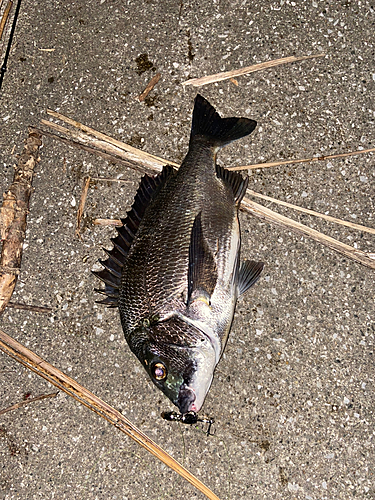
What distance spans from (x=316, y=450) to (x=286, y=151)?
232 cm

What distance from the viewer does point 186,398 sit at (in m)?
2.45

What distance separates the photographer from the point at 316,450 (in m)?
2.99

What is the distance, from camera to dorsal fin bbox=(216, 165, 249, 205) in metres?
2.89

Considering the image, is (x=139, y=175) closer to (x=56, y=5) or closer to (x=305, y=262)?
(x=305, y=262)

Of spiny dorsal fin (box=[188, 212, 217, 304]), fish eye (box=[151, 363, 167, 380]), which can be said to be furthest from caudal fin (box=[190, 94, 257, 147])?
fish eye (box=[151, 363, 167, 380])

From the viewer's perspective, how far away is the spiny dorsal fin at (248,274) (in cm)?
287

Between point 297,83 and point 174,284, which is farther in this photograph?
point 297,83

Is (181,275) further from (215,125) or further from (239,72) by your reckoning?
(239,72)

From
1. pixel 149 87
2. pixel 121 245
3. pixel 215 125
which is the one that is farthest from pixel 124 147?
pixel 121 245

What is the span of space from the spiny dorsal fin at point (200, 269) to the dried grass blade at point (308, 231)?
80 cm

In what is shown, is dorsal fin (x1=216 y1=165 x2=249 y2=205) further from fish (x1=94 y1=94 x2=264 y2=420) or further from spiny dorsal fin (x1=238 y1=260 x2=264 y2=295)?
spiny dorsal fin (x1=238 y1=260 x2=264 y2=295)

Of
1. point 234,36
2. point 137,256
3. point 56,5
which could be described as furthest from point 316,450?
point 56,5

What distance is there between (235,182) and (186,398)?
153cm

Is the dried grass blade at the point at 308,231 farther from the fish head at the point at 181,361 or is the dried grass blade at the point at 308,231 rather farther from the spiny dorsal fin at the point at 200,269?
the fish head at the point at 181,361
